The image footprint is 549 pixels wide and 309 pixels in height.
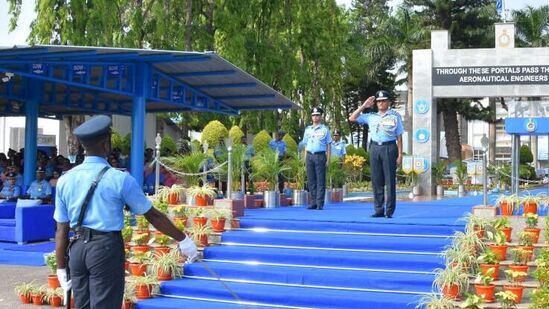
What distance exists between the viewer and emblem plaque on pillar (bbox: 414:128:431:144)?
22.2 meters

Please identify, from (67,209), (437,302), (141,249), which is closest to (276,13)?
(141,249)

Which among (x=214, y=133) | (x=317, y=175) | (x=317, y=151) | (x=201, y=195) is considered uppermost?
(x=214, y=133)

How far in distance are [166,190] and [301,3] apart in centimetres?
1877

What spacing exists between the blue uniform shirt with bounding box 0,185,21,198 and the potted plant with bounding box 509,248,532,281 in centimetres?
1001

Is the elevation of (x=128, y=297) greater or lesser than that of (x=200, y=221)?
lesser

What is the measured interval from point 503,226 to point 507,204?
1.87 ft

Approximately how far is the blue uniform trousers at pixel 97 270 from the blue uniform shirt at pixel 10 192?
10338 millimetres

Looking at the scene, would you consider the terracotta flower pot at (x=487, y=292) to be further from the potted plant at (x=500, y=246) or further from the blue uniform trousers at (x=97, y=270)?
the blue uniform trousers at (x=97, y=270)

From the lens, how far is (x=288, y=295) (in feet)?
24.0

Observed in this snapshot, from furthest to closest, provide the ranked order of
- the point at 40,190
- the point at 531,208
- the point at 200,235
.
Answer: the point at 40,190 < the point at 200,235 < the point at 531,208

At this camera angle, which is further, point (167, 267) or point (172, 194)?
point (172, 194)

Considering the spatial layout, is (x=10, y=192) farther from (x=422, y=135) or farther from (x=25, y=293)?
(x=422, y=135)

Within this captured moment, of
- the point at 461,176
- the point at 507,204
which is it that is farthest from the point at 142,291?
the point at 461,176

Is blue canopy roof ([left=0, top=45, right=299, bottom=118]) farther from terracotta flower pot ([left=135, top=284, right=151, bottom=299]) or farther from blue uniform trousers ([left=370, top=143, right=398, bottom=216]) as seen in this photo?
terracotta flower pot ([left=135, top=284, right=151, bottom=299])
